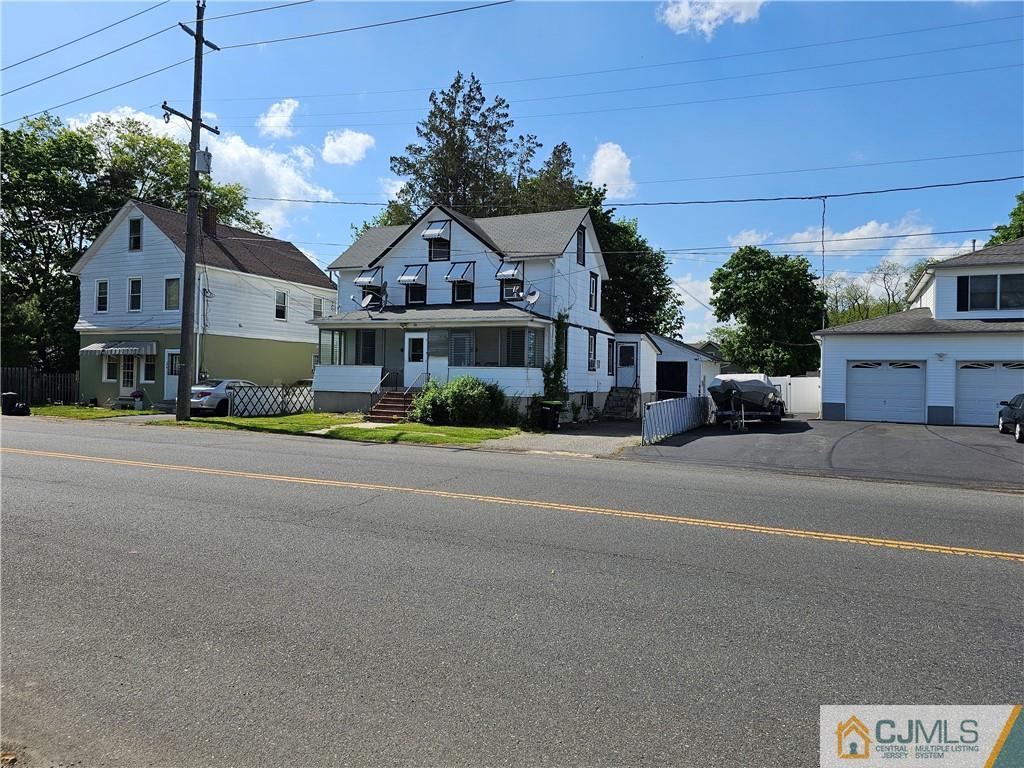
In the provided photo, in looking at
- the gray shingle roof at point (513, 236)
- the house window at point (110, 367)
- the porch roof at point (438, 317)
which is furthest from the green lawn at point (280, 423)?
the house window at point (110, 367)

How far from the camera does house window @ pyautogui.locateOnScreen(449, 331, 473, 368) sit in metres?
25.6

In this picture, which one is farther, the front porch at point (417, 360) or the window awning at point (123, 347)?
the window awning at point (123, 347)

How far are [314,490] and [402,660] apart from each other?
19.0 ft

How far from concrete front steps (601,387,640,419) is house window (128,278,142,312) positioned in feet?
78.5

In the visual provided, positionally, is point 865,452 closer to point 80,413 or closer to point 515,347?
point 515,347

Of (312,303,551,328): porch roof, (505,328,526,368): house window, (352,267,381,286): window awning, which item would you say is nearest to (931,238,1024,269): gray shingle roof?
(312,303,551,328): porch roof

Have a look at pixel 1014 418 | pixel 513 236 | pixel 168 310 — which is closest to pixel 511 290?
pixel 513 236

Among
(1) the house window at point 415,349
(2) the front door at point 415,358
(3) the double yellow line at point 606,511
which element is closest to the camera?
(3) the double yellow line at point 606,511

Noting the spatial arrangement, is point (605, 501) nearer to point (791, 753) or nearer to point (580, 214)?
point (791, 753)

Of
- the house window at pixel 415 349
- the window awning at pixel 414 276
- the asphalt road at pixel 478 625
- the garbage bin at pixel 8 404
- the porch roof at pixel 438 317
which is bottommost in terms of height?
the asphalt road at pixel 478 625

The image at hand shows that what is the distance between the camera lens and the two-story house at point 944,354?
24.4 meters

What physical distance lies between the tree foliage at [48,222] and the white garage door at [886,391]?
36584mm

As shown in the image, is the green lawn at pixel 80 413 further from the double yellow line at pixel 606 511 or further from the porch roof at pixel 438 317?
the double yellow line at pixel 606 511

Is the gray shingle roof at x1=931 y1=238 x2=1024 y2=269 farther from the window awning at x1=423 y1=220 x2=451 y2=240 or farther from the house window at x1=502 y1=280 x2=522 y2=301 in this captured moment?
the window awning at x1=423 y1=220 x2=451 y2=240
